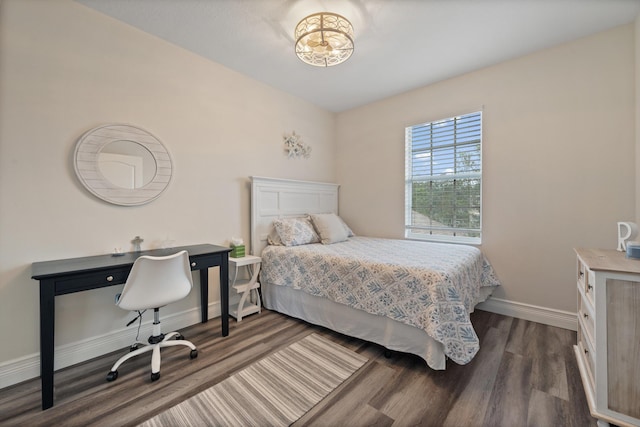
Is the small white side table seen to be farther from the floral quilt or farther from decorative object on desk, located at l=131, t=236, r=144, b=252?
decorative object on desk, located at l=131, t=236, r=144, b=252

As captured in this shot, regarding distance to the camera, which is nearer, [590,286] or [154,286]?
[590,286]

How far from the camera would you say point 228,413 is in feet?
4.77

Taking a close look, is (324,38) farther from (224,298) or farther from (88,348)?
(88,348)

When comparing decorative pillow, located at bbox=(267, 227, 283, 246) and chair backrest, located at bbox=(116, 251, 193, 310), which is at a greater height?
decorative pillow, located at bbox=(267, 227, 283, 246)

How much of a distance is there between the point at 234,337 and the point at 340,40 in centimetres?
271

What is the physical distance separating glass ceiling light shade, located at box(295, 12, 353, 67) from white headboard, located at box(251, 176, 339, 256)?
4.65 ft

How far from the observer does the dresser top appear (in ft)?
4.25

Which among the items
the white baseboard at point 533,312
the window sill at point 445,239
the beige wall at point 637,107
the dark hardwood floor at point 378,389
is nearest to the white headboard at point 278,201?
the dark hardwood floor at point 378,389

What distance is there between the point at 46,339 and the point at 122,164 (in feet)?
4.35

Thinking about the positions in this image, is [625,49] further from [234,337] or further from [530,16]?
[234,337]

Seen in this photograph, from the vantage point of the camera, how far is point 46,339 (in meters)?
1.50

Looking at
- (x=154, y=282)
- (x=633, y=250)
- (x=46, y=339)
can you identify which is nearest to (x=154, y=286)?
(x=154, y=282)

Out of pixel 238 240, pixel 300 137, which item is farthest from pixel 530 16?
pixel 238 240

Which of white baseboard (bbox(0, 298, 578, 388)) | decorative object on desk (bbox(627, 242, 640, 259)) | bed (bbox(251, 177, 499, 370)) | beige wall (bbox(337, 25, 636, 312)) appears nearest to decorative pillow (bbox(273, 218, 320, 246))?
bed (bbox(251, 177, 499, 370))
